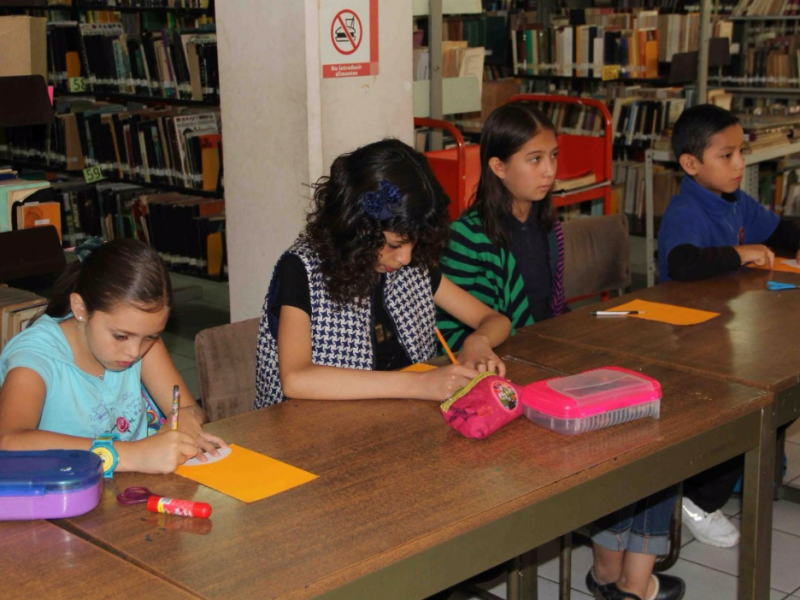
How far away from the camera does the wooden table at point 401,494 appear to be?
125 cm

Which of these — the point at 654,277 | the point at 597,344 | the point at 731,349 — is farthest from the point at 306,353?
the point at 654,277

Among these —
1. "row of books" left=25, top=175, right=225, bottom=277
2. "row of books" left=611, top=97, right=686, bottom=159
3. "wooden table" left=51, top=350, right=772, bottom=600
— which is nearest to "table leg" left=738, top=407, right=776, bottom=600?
"wooden table" left=51, top=350, right=772, bottom=600

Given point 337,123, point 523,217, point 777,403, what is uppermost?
point 337,123

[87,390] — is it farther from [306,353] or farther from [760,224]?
[760,224]

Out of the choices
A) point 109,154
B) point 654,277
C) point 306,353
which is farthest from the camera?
point 109,154

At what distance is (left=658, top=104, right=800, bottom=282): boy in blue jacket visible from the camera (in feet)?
9.39

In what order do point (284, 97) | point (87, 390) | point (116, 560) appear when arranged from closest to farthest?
point (116, 560) < point (87, 390) < point (284, 97)

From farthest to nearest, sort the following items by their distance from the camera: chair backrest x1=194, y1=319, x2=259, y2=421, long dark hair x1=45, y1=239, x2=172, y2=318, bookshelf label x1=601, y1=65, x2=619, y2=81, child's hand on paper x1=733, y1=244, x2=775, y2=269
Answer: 1. bookshelf label x1=601, y1=65, x2=619, y2=81
2. child's hand on paper x1=733, y1=244, x2=775, y2=269
3. chair backrest x1=194, y1=319, x2=259, y2=421
4. long dark hair x1=45, y1=239, x2=172, y2=318

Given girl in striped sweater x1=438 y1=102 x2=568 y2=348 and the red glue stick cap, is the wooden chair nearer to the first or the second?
girl in striped sweater x1=438 y1=102 x2=568 y2=348

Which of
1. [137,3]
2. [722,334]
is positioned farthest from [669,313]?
[137,3]

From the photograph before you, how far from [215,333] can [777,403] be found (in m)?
1.12

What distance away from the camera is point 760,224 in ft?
10.1

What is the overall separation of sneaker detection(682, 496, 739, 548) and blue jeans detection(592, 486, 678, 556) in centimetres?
45

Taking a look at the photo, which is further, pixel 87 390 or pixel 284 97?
pixel 284 97
